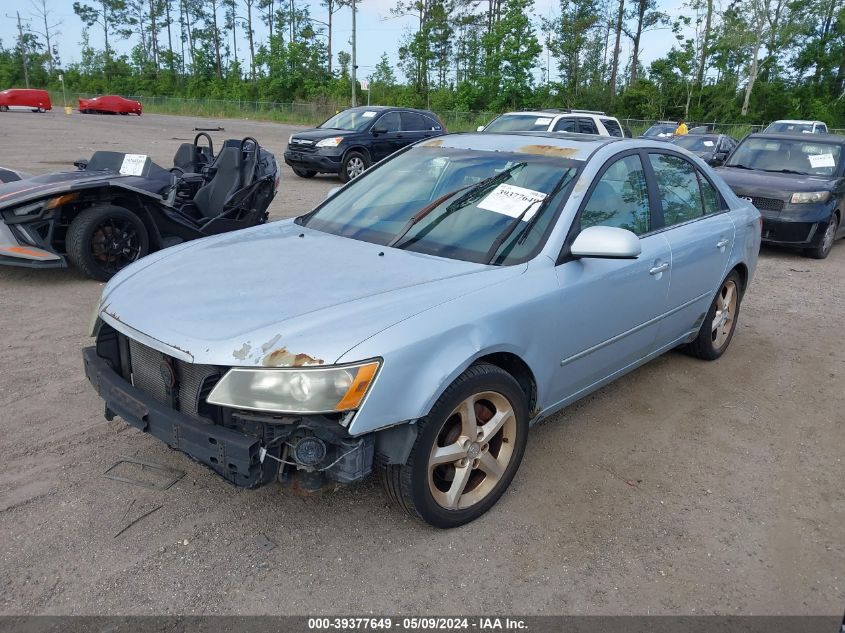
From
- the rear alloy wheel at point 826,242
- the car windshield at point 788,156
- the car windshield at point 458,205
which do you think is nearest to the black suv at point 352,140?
the car windshield at point 788,156

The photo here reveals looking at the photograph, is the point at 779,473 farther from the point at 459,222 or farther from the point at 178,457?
the point at 178,457

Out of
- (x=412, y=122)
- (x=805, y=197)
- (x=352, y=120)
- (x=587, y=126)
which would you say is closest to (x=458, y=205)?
(x=805, y=197)

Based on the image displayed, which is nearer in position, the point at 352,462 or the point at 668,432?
the point at 352,462

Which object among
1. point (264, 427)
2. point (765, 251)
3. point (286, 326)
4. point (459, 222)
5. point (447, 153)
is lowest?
point (765, 251)

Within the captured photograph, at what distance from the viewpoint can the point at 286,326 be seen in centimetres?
238

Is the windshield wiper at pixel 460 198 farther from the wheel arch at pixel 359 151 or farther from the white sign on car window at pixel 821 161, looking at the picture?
the wheel arch at pixel 359 151

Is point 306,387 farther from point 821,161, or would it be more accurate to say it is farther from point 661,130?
point 661,130

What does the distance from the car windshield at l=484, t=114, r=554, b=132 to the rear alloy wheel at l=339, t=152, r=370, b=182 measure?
307 cm

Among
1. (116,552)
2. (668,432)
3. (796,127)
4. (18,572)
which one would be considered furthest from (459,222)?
(796,127)

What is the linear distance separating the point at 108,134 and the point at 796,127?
24435mm

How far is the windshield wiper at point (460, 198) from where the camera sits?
3352 millimetres

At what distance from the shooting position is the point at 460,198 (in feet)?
11.2

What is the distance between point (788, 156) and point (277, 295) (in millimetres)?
9421

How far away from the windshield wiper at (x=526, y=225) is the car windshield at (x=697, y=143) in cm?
1456
